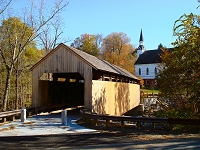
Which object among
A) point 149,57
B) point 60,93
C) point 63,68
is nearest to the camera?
point 63,68

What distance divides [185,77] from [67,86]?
9.89 meters

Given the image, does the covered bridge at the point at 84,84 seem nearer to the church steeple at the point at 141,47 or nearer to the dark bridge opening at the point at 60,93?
the dark bridge opening at the point at 60,93

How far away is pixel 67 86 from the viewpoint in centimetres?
1869

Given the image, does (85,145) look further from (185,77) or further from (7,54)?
(7,54)

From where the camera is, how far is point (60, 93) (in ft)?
57.5

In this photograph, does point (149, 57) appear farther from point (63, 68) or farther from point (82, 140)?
point (82, 140)

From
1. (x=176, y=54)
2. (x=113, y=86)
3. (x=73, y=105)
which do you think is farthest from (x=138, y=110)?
(x=176, y=54)

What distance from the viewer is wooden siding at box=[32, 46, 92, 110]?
12742mm

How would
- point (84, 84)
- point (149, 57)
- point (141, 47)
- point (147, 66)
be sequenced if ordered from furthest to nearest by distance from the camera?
1. point (141, 47)
2. point (149, 57)
3. point (147, 66)
4. point (84, 84)

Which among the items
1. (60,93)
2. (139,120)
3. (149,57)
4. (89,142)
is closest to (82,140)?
(89,142)

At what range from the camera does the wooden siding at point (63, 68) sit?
1274 centimetres

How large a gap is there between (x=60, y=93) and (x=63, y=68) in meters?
4.20

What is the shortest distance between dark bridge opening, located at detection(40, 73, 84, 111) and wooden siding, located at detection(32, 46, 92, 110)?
615mm

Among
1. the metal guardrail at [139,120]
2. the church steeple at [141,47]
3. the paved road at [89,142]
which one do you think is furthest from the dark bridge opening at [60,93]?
the church steeple at [141,47]
